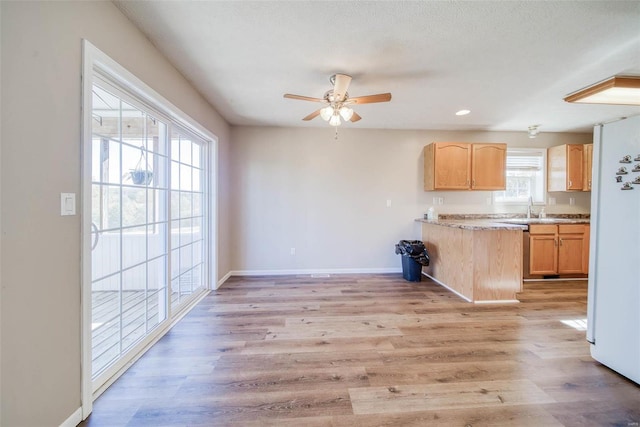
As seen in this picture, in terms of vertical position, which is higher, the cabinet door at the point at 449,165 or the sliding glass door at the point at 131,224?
the cabinet door at the point at 449,165

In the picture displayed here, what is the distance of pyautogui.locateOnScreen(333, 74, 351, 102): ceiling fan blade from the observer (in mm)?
2334

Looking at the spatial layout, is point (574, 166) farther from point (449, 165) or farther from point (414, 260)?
point (414, 260)

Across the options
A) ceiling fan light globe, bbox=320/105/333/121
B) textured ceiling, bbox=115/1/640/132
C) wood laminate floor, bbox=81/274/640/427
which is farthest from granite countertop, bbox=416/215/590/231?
ceiling fan light globe, bbox=320/105/333/121

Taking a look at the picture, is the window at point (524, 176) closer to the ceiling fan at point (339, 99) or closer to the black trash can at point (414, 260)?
the black trash can at point (414, 260)

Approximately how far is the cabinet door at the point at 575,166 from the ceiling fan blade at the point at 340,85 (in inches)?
170

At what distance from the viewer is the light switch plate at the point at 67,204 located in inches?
51.8

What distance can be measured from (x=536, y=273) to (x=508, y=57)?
3417mm

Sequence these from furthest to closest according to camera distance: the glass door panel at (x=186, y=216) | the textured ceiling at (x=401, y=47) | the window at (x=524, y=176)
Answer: the window at (x=524, y=176) < the glass door panel at (x=186, y=216) < the textured ceiling at (x=401, y=47)

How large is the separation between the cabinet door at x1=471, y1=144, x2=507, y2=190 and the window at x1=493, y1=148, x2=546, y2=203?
534mm

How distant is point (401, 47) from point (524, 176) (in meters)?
4.05

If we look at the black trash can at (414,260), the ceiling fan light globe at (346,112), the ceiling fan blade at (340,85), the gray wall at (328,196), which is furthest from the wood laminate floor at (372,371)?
the ceiling fan blade at (340,85)

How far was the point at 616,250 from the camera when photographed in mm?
1819

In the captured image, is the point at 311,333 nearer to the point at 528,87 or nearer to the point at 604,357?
the point at 604,357

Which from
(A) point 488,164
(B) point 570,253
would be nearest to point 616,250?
(A) point 488,164
